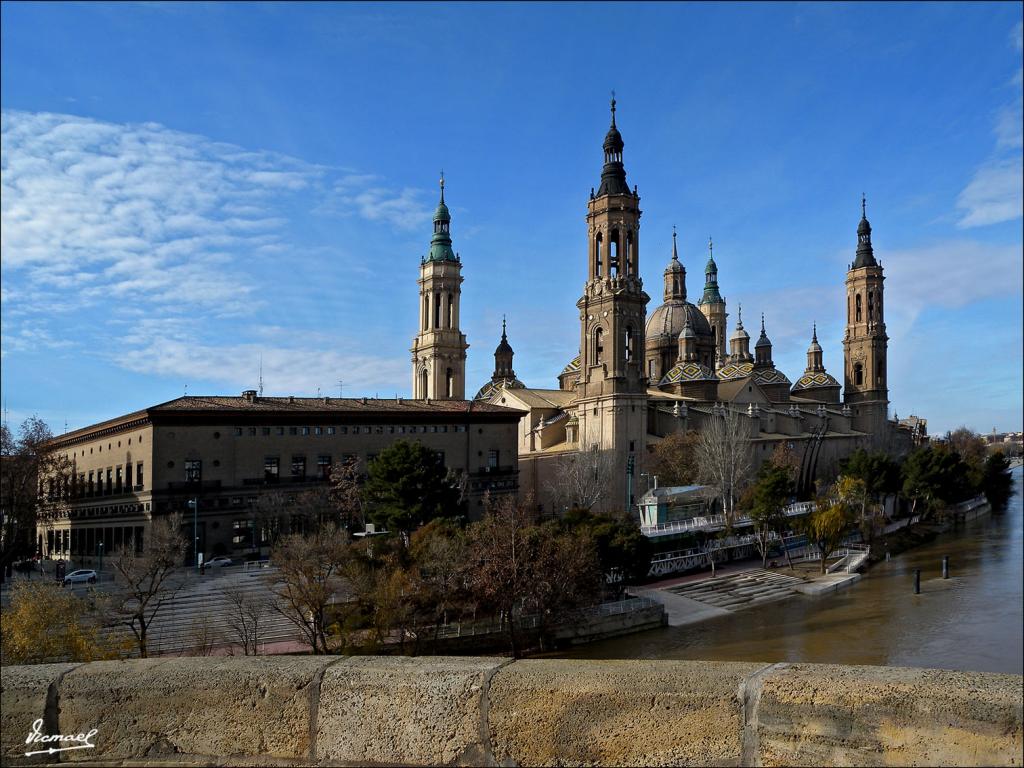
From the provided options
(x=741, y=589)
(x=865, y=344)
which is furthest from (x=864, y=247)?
(x=741, y=589)

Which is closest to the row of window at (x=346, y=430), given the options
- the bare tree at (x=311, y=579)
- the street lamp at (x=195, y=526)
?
the street lamp at (x=195, y=526)

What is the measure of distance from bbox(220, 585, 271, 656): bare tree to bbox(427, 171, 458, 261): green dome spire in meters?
53.0

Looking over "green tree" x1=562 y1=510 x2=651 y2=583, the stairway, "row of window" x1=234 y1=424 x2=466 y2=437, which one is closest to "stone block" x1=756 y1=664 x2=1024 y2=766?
"green tree" x1=562 y1=510 x2=651 y2=583

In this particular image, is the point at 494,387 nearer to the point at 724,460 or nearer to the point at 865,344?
the point at 724,460

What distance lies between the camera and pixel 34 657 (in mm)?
21984

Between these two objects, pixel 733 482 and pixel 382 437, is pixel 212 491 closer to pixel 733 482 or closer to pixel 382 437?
pixel 382 437

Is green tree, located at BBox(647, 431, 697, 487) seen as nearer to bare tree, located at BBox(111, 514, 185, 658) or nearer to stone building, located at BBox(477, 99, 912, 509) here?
stone building, located at BBox(477, 99, 912, 509)

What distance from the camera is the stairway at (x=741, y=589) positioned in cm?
4203

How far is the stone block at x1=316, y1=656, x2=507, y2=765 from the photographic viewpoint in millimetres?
4297

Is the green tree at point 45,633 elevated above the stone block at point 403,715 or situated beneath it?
situated beneath

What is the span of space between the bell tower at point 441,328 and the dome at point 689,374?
21.0 metres

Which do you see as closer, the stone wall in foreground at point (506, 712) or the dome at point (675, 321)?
the stone wall in foreground at point (506, 712)

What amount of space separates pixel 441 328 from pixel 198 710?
7906cm

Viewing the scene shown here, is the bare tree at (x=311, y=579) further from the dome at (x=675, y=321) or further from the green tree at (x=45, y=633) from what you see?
the dome at (x=675, y=321)
